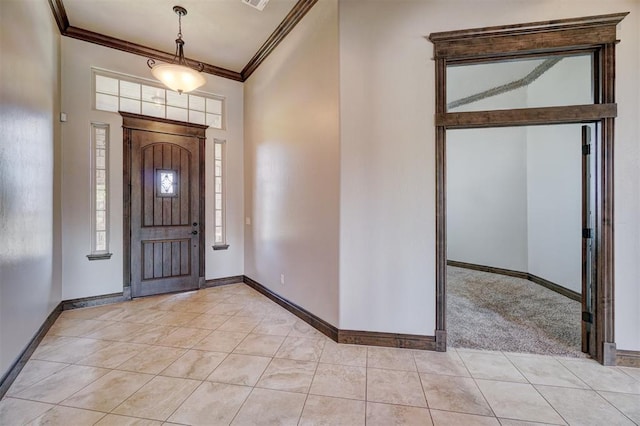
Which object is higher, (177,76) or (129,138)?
(177,76)

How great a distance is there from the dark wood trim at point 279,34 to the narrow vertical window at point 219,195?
1.27 metres

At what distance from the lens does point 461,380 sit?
214 cm

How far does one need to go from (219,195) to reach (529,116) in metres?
4.23

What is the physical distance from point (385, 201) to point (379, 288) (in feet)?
2.71

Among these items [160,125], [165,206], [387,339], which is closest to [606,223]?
[387,339]

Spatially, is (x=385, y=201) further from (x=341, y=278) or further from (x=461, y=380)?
(x=461, y=380)

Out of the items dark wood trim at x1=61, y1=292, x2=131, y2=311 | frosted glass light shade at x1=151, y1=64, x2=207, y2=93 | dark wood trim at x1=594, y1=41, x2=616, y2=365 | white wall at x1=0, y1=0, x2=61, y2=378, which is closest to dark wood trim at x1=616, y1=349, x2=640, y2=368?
dark wood trim at x1=594, y1=41, x2=616, y2=365

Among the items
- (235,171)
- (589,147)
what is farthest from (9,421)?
(589,147)

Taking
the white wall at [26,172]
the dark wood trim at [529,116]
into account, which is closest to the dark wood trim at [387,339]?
the dark wood trim at [529,116]

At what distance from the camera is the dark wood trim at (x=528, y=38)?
2.30 m

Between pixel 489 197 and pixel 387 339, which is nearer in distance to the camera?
pixel 387 339

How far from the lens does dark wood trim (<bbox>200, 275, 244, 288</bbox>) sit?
4.62m

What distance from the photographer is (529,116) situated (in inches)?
95.0

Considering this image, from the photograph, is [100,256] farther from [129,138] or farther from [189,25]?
[189,25]
